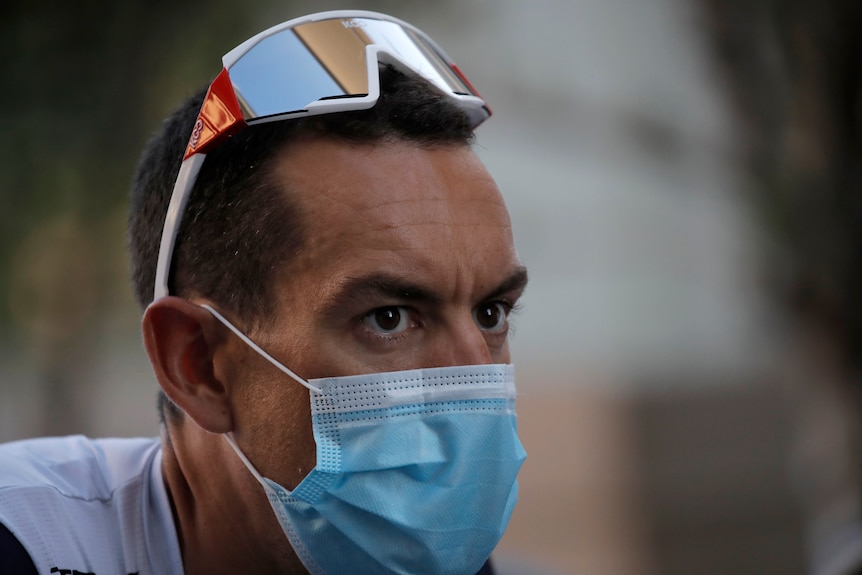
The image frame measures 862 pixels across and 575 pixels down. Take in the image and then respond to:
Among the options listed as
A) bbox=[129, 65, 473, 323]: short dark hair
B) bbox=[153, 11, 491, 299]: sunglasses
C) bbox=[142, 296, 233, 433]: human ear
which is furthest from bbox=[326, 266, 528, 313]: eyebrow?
bbox=[153, 11, 491, 299]: sunglasses

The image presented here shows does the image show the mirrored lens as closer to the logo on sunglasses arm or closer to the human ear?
the logo on sunglasses arm

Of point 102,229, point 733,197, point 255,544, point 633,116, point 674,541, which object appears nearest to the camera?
point 255,544

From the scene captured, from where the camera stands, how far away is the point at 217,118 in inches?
102

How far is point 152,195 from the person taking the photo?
2.86m

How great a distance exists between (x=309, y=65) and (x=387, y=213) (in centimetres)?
51

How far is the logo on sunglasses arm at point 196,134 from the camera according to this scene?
2.63 metres

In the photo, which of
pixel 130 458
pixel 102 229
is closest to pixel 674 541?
pixel 102 229

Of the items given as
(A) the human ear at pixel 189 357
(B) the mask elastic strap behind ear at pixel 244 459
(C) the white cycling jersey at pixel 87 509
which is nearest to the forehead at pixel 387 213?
(A) the human ear at pixel 189 357

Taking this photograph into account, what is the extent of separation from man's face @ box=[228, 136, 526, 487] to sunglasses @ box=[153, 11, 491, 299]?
0.13 meters

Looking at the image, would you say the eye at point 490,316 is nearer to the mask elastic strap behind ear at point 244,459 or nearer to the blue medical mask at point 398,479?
the blue medical mask at point 398,479

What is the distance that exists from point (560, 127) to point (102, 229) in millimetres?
Result: 3712

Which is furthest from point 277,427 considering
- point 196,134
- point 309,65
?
point 309,65

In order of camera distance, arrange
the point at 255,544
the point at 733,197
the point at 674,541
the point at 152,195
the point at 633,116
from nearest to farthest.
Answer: the point at 255,544
the point at 152,195
the point at 733,197
the point at 633,116
the point at 674,541

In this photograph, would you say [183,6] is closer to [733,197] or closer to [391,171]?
[733,197]
